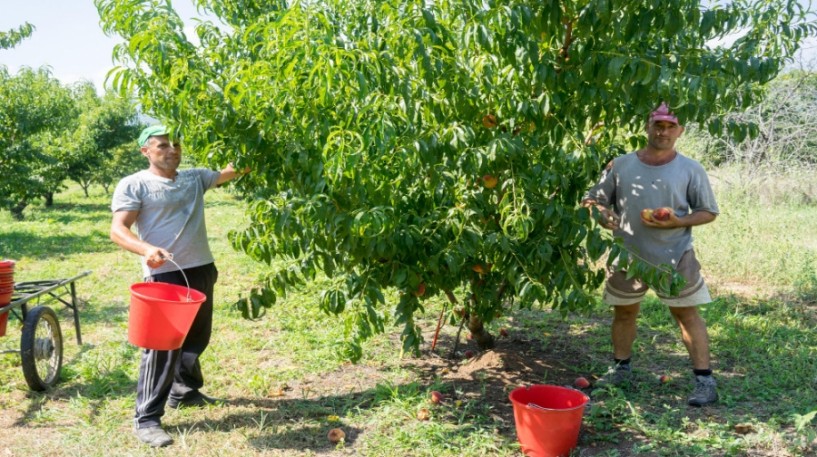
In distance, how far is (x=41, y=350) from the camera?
14.3ft

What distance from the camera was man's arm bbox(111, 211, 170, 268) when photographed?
132 inches

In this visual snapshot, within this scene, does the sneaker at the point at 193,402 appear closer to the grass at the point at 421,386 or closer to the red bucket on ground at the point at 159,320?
the grass at the point at 421,386

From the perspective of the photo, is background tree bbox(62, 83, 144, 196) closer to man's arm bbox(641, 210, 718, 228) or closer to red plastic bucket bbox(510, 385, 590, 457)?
man's arm bbox(641, 210, 718, 228)

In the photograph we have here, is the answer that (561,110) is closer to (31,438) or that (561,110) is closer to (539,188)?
(539,188)

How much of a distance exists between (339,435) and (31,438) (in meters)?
1.68

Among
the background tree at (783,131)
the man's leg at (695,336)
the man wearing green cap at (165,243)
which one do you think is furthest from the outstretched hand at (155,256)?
the background tree at (783,131)

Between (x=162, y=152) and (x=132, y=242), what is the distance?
1.78 ft

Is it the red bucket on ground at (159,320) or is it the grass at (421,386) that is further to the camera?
the grass at (421,386)

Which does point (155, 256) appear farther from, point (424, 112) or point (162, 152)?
point (424, 112)

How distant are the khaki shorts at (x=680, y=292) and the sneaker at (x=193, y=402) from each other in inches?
96.2

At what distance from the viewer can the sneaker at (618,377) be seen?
4121 millimetres

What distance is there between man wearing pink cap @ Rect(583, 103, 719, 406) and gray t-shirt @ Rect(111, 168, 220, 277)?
2.20 metres

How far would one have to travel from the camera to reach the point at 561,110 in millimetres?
→ 3316

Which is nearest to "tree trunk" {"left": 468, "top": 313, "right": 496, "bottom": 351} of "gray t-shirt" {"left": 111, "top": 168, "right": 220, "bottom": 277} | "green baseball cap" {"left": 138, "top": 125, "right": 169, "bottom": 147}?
"gray t-shirt" {"left": 111, "top": 168, "right": 220, "bottom": 277}
